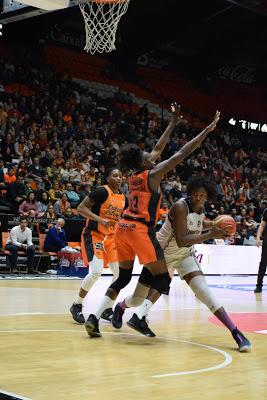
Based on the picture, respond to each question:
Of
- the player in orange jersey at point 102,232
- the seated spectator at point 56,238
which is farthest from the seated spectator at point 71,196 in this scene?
the player in orange jersey at point 102,232

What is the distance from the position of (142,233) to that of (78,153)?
47.0 feet

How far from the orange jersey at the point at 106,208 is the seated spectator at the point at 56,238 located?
25.3ft

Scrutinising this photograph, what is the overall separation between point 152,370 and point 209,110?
28.8 meters

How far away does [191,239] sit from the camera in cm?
593

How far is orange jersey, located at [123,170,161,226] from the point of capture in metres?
6.09

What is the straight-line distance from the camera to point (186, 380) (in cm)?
440

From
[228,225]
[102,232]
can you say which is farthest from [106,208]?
[228,225]

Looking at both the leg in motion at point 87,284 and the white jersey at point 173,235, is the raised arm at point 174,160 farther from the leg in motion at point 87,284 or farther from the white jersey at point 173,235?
the leg in motion at point 87,284

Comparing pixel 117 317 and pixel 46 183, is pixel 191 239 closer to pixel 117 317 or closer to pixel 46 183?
pixel 117 317

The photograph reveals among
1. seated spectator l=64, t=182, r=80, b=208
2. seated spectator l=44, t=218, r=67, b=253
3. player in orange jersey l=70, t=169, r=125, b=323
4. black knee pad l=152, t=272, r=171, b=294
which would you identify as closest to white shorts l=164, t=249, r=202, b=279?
black knee pad l=152, t=272, r=171, b=294

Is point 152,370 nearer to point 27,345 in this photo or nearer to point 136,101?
point 27,345

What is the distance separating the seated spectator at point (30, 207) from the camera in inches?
612

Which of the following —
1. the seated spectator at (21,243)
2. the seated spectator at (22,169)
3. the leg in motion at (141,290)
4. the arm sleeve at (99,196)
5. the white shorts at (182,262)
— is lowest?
the seated spectator at (21,243)

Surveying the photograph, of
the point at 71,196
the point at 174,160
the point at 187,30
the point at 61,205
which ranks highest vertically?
the point at 187,30
